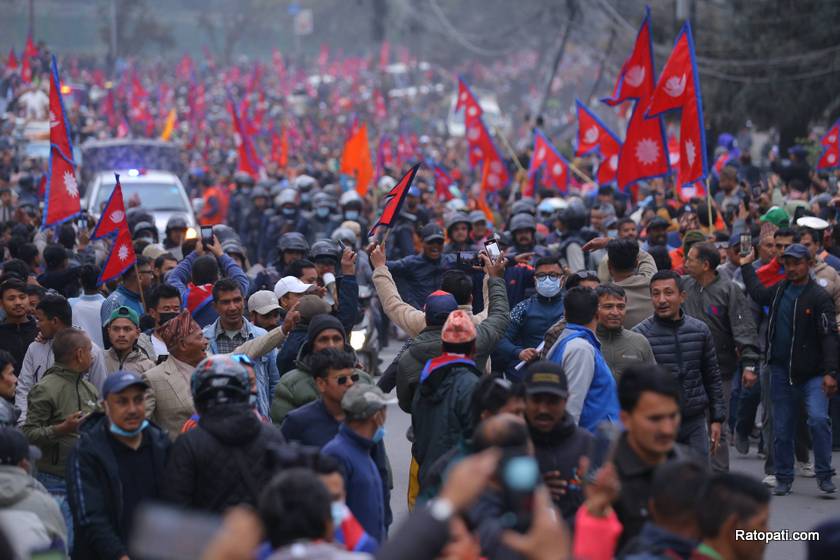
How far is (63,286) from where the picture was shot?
11.2 metres

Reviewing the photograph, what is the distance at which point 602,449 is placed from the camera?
5012mm

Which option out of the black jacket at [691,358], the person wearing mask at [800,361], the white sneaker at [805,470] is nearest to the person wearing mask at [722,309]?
the person wearing mask at [800,361]

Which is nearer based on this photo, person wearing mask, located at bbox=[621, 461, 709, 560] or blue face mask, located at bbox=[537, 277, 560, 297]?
person wearing mask, located at bbox=[621, 461, 709, 560]

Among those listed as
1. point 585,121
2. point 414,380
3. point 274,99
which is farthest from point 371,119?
point 414,380

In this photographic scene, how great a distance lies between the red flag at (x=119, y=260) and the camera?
10.4 meters

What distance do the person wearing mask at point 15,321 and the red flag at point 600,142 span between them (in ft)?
36.1

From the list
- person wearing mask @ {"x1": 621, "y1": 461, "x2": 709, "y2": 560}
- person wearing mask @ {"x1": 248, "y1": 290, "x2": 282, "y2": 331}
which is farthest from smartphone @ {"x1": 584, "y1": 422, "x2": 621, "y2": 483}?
person wearing mask @ {"x1": 248, "y1": 290, "x2": 282, "y2": 331}

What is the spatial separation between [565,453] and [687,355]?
3064 millimetres

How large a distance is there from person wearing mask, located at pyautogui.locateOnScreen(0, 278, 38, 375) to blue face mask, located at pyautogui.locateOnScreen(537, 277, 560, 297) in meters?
3.30

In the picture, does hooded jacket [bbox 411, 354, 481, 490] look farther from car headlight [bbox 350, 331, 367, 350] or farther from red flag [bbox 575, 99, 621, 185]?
red flag [bbox 575, 99, 621, 185]

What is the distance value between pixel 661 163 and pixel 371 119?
129 feet

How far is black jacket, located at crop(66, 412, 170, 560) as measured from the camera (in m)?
6.02

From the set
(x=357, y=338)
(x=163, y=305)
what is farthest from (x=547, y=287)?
(x=357, y=338)

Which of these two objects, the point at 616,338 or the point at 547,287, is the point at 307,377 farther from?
the point at 547,287
